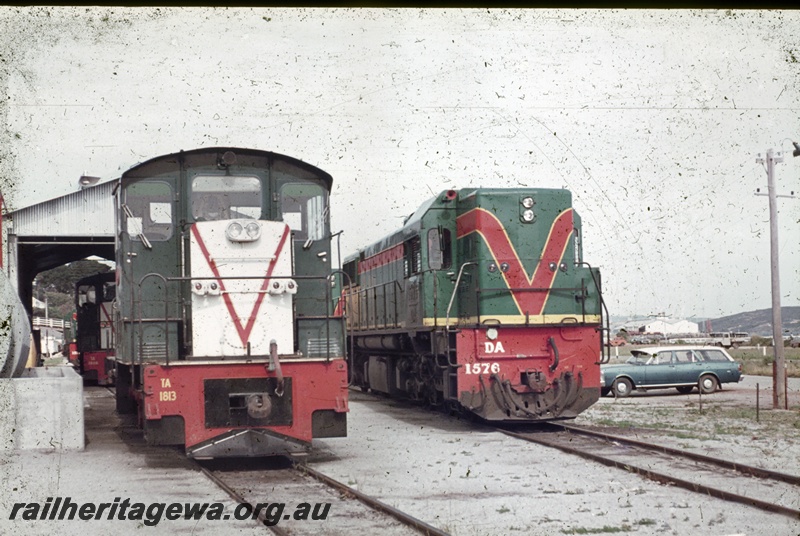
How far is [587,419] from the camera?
1697 centimetres

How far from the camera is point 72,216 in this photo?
23266 millimetres

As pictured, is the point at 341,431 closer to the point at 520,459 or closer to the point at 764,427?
the point at 520,459

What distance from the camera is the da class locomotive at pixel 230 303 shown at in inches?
406

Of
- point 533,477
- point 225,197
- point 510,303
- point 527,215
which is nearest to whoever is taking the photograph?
point 533,477

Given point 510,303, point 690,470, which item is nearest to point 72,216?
point 510,303

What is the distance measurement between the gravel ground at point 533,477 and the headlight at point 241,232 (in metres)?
2.92

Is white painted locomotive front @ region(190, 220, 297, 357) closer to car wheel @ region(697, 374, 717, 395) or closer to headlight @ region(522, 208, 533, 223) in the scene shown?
headlight @ region(522, 208, 533, 223)

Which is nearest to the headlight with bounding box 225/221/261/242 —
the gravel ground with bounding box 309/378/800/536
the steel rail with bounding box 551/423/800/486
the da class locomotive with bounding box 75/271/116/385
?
the gravel ground with bounding box 309/378/800/536

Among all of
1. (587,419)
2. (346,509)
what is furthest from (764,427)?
(346,509)

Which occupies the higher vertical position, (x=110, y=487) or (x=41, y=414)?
(x=41, y=414)

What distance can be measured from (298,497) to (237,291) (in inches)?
114

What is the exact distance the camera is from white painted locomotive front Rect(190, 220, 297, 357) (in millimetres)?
10805

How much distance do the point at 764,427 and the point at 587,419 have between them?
333 centimetres

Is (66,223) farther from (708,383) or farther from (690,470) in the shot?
(690,470)
